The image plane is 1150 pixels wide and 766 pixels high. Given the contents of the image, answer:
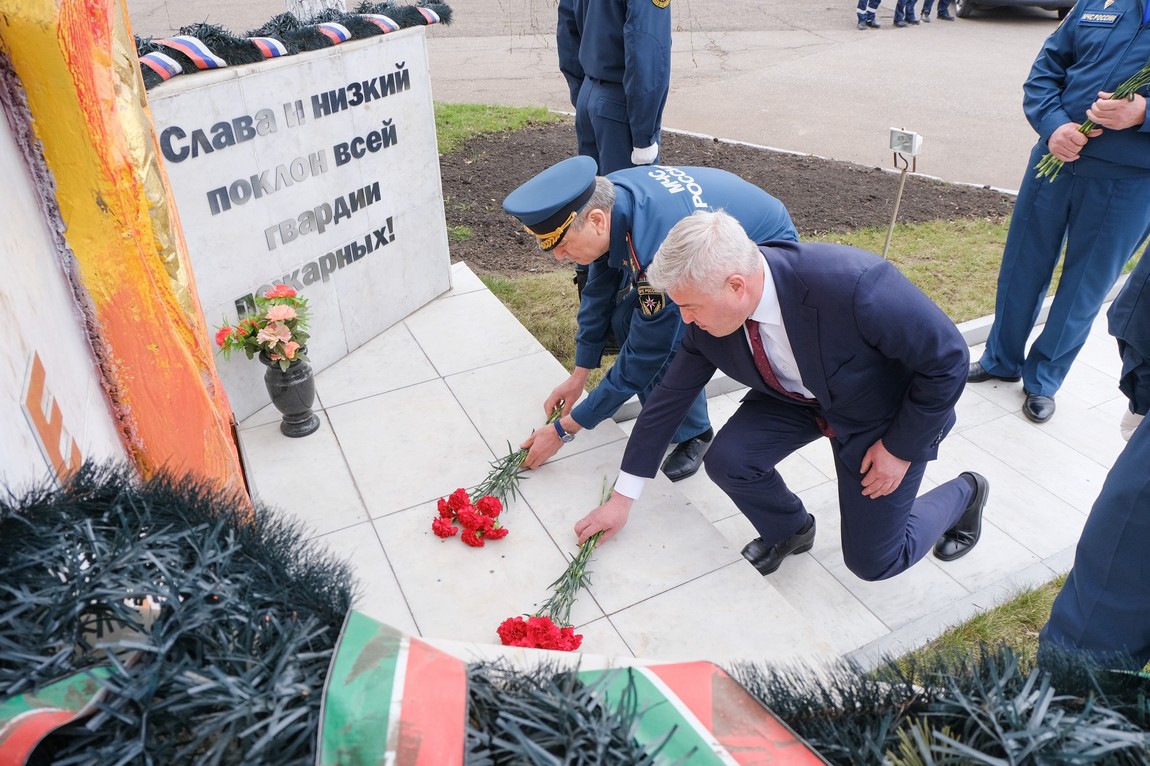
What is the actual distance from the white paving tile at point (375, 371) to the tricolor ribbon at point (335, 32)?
1614mm

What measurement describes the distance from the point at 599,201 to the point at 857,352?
1092mm

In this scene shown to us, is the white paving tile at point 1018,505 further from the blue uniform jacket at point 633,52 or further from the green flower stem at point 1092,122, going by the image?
the blue uniform jacket at point 633,52

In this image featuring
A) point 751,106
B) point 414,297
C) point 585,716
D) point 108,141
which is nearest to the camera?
point 585,716

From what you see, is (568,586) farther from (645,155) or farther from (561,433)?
(645,155)

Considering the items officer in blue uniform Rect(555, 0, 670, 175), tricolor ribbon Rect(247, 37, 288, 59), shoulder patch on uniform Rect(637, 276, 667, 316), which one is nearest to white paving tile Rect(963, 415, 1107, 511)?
shoulder patch on uniform Rect(637, 276, 667, 316)

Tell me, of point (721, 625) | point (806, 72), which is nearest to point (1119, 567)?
point (721, 625)

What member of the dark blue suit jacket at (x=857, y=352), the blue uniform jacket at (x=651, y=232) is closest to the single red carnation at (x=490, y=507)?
the blue uniform jacket at (x=651, y=232)

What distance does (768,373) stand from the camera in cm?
276

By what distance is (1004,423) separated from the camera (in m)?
4.28

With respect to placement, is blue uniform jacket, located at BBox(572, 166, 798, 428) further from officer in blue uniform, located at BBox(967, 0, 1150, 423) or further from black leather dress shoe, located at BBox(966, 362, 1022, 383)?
black leather dress shoe, located at BBox(966, 362, 1022, 383)

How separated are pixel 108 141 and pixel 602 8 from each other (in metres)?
3.69

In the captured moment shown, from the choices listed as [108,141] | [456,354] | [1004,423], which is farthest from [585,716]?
[1004,423]

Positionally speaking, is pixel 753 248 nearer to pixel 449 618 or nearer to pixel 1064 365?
pixel 449 618

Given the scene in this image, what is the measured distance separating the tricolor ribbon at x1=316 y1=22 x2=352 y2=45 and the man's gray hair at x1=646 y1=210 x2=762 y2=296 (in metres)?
2.47
